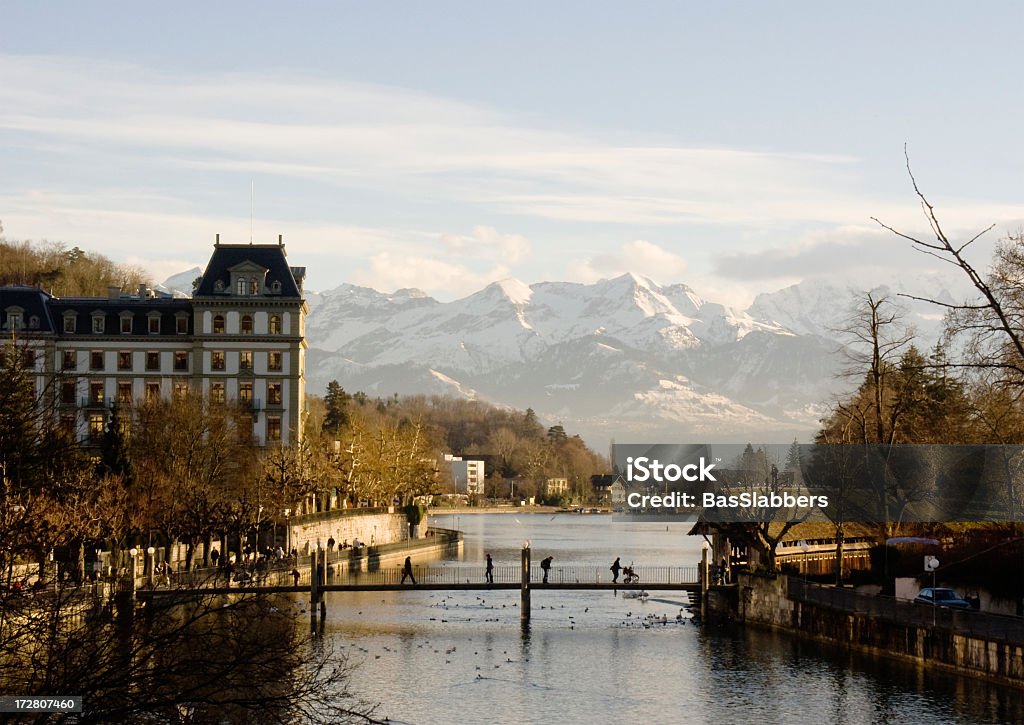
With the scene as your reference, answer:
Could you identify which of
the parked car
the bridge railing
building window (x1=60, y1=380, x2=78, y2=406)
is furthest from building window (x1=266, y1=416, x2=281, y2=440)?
the parked car

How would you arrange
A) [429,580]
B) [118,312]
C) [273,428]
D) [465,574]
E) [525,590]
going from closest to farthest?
1. [525,590]
2. [429,580]
3. [465,574]
4. [273,428]
5. [118,312]

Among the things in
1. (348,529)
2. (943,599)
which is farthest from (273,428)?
(943,599)

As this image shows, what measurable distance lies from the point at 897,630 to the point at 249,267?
7388cm

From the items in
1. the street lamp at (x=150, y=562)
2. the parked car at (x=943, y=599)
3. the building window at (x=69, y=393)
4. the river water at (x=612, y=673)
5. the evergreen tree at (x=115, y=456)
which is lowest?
the river water at (x=612, y=673)

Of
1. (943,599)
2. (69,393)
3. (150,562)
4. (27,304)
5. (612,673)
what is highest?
(27,304)

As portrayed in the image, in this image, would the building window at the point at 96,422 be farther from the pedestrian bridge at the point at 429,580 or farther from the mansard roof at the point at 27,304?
the pedestrian bridge at the point at 429,580

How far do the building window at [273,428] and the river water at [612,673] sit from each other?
39.4 m

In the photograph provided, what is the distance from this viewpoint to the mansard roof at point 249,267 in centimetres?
11600

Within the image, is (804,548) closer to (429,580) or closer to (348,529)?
(429,580)

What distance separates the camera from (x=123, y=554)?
70.6 metres

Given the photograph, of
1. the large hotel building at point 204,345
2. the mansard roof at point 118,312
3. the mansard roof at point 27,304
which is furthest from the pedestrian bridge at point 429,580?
the mansard roof at point 27,304

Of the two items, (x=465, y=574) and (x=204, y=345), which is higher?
(x=204, y=345)

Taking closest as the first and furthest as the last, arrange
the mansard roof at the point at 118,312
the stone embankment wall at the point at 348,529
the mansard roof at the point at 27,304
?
the stone embankment wall at the point at 348,529
the mansard roof at the point at 27,304
the mansard roof at the point at 118,312

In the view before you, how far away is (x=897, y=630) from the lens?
52719mm
